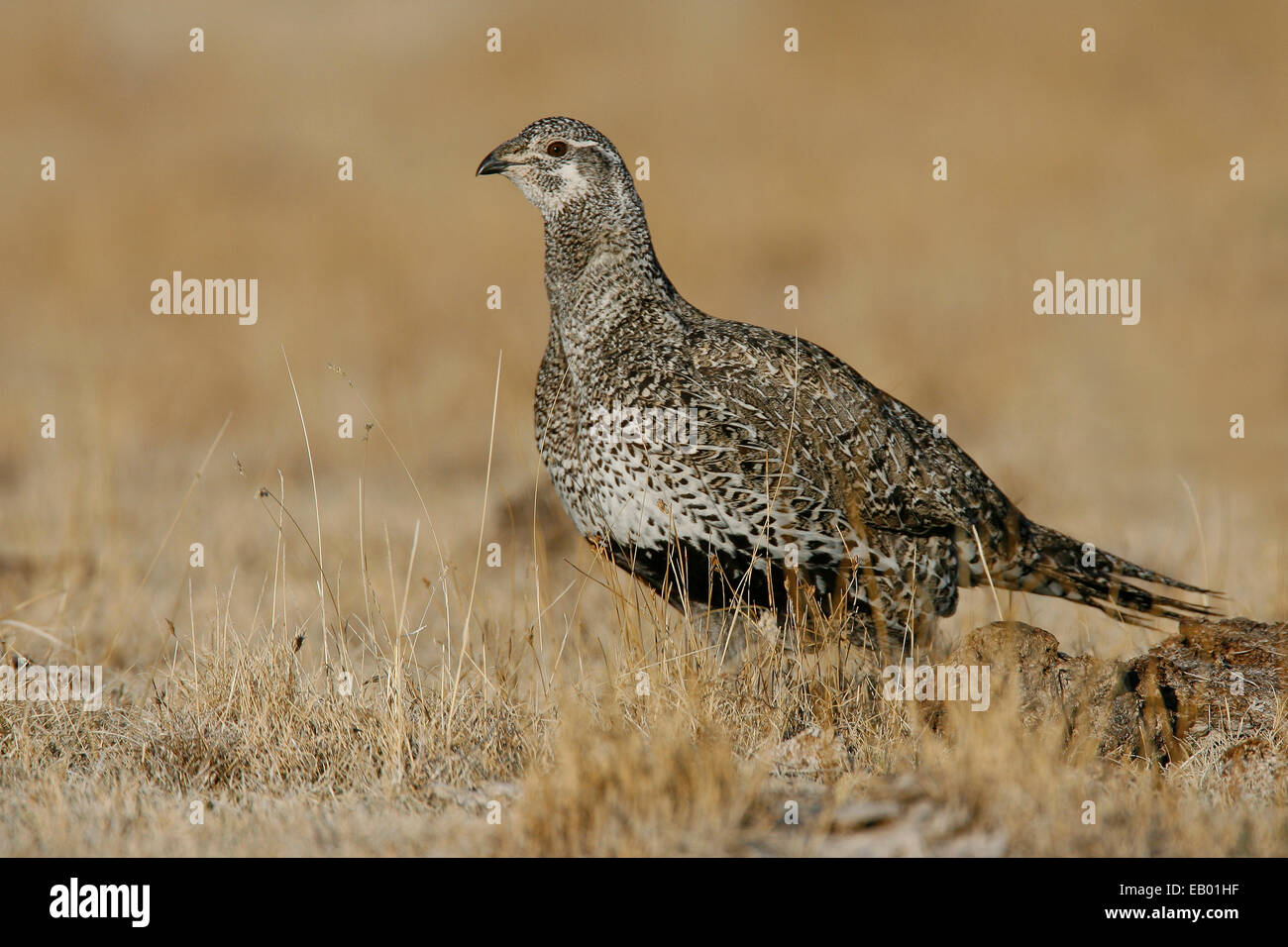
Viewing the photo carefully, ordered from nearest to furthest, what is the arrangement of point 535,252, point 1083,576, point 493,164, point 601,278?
1. point 601,278
2. point 1083,576
3. point 493,164
4. point 535,252

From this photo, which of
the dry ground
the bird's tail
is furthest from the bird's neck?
the bird's tail

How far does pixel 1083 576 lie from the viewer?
6.18 metres

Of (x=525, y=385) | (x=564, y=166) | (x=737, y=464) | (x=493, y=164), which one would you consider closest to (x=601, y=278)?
(x=564, y=166)

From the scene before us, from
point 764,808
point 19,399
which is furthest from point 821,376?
point 19,399

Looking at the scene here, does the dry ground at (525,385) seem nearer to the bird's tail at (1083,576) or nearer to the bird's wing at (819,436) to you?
the bird's tail at (1083,576)

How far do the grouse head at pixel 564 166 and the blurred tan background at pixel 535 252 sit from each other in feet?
5.93

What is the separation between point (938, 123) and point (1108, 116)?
2.86 metres

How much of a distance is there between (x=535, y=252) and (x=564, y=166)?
45.5 ft

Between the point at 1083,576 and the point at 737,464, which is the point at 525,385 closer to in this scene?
the point at 1083,576

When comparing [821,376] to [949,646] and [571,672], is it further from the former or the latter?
[571,672]

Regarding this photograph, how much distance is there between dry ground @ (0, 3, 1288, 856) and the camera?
4.29 meters

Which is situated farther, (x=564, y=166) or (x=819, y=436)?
(x=564, y=166)

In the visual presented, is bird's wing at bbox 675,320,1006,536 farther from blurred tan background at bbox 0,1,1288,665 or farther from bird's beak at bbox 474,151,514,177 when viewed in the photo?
bird's beak at bbox 474,151,514,177

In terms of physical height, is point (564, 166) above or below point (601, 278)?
above
